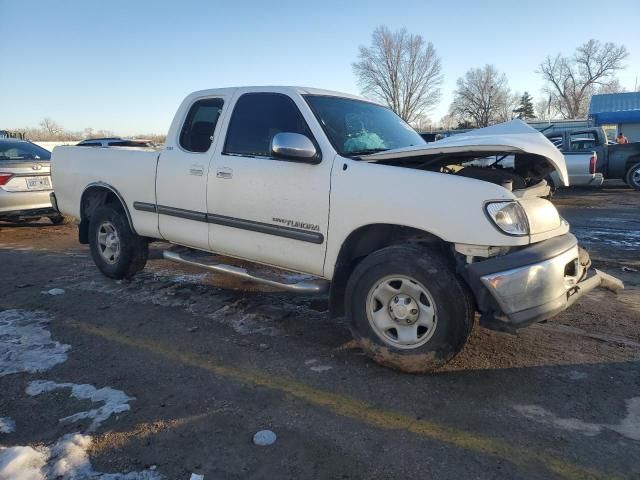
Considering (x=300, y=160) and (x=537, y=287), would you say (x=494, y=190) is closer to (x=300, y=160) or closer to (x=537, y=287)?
(x=537, y=287)

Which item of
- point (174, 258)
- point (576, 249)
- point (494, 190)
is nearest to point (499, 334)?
point (576, 249)

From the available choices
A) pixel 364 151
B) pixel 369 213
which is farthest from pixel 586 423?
pixel 364 151

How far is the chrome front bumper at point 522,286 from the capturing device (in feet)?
9.90

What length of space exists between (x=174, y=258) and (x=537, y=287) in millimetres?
3422

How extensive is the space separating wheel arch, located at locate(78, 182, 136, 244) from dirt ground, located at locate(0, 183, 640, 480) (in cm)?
105

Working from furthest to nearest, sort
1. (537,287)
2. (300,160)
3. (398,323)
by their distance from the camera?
(300,160), (398,323), (537,287)

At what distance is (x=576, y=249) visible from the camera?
3535 mm

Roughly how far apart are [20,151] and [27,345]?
654 centimetres

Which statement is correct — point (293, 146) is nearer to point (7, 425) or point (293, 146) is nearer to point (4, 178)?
point (7, 425)

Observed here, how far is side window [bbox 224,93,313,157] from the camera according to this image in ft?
13.7

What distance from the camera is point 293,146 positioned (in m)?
3.67

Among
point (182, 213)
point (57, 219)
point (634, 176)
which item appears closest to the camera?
point (182, 213)

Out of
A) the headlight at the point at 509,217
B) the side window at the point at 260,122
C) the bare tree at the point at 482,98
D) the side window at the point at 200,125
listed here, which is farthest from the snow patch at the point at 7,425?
the bare tree at the point at 482,98

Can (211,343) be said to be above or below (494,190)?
below
